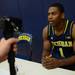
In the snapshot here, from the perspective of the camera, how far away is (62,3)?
7.73 ft

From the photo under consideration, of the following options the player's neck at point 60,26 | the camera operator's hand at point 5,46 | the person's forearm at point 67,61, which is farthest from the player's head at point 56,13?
the camera operator's hand at point 5,46

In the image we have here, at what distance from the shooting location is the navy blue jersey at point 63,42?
2074 millimetres

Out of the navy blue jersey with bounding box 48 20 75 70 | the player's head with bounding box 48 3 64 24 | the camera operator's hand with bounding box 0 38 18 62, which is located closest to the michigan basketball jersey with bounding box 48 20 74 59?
the navy blue jersey with bounding box 48 20 75 70

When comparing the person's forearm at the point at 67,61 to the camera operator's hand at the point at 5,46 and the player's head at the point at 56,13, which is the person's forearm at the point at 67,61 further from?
the camera operator's hand at the point at 5,46

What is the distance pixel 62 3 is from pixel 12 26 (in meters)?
1.58

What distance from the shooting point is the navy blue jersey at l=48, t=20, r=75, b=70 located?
6.81 feet

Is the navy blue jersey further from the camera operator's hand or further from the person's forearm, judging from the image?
the camera operator's hand

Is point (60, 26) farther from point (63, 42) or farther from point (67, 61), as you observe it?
point (67, 61)

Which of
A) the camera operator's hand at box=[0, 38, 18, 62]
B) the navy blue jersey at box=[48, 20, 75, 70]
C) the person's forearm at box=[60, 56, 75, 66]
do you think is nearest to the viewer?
the camera operator's hand at box=[0, 38, 18, 62]

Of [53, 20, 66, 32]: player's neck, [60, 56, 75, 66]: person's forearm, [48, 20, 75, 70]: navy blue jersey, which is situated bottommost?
[60, 56, 75, 66]: person's forearm

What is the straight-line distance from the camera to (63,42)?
209 centimetres

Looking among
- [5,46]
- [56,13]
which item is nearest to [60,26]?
[56,13]

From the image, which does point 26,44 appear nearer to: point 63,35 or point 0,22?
point 63,35

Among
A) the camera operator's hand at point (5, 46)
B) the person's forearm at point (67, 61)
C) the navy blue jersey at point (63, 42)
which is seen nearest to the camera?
the camera operator's hand at point (5, 46)
